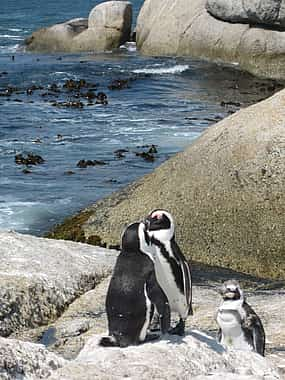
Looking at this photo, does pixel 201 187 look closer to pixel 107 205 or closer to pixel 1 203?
pixel 107 205

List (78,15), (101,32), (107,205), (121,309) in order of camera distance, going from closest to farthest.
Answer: (121,309), (107,205), (101,32), (78,15)

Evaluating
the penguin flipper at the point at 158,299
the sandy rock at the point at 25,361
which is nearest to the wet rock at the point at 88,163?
the penguin flipper at the point at 158,299

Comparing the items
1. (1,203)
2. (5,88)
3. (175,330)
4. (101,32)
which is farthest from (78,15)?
(175,330)

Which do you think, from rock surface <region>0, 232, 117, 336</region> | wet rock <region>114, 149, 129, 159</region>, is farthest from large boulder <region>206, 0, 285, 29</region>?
rock surface <region>0, 232, 117, 336</region>

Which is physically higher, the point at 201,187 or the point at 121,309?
the point at 121,309

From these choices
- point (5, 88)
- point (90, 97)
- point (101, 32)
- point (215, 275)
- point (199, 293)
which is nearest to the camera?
point (199, 293)

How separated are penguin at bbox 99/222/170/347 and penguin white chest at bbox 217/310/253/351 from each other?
128cm

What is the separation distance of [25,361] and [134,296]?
1189 millimetres

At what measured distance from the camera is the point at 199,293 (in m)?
11.3

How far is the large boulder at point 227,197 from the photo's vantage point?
44.9 ft

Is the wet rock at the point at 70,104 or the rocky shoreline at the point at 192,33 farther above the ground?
the rocky shoreline at the point at 192,33

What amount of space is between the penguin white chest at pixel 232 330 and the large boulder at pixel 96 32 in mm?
32727

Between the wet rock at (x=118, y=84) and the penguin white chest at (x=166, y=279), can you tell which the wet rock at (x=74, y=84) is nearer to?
the wet rock at (x=118, y=84)

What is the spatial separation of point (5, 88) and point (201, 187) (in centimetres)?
1998
